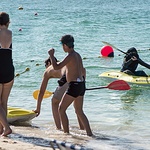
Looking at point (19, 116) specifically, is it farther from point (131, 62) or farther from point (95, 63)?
point (95, 63)

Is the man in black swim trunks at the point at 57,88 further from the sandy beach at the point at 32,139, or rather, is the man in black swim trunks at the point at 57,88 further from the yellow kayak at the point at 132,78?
the yellow kayak at the point at 132,78

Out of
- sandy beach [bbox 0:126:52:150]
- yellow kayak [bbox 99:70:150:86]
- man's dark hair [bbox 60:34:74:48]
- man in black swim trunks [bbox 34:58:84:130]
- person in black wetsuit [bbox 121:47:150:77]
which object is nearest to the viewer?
sandy beach [bbox 0:126:52:150]

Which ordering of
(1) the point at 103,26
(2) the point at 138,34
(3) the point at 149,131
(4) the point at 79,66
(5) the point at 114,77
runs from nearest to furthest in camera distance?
(4) the point at 79,66
(3) the point at 149,131
(5) the point at 114,77
(2) the point at 138,34
(1) the point at 103,26

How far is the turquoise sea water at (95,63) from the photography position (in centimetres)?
795

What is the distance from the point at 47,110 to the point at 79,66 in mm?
2876

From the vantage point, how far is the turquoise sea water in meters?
7.95

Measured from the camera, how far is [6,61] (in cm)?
608

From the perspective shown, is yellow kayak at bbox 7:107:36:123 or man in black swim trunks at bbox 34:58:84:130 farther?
yellow kayak at bbox 7:107:36:123

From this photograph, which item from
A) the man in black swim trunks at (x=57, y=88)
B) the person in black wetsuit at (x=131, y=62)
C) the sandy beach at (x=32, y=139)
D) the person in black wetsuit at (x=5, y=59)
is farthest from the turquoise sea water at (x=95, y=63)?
the person in black wetsuit at (x=5, y=59)

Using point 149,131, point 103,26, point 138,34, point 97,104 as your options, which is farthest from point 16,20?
point 149,131

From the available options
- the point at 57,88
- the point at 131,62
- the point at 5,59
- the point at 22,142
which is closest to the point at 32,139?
the point at 22,142

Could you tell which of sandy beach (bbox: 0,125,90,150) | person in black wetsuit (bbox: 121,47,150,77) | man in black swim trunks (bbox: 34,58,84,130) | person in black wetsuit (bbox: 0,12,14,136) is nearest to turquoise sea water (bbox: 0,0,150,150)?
sandy beach (bbox: 0,125,90,150)

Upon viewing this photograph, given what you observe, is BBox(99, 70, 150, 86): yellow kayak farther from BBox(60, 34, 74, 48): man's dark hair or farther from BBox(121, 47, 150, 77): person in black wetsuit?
BBox(60, 34, 74, 48): man's dark hair

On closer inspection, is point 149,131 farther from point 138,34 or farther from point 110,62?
point 138,34
